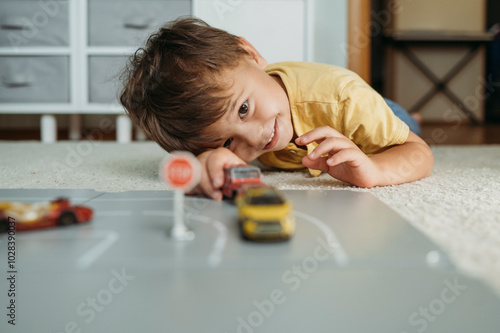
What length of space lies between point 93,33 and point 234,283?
4.95ft

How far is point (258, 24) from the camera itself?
1.64 m

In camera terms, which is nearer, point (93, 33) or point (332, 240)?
point (332, 240)

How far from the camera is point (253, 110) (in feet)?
2.52

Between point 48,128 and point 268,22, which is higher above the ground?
point 268,22

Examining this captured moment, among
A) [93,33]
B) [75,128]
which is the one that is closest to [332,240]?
[93,33]

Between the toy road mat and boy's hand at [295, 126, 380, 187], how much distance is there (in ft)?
0.73

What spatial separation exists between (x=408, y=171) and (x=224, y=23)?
1076 millimetres

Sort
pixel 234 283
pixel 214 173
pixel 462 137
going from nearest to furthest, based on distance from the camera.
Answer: pixel 234 283 < pixel 214 173 < pixel 462 137

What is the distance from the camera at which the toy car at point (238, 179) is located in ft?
1.79

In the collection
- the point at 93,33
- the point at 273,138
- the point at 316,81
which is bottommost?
the point at 273,138

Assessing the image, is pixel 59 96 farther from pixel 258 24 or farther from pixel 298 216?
pixel 298 216

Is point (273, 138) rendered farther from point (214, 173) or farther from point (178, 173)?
point (178, 173)

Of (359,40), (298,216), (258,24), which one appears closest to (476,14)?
(359,40)

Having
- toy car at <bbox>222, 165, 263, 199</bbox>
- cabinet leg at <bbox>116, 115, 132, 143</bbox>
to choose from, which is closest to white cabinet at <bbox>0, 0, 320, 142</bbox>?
cabinet leg at <bbox>116, 115, 132, 143</bbox>
